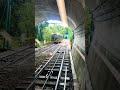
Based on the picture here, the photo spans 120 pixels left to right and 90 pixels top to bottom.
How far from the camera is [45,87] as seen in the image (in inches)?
367

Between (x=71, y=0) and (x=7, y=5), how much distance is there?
15562 mm

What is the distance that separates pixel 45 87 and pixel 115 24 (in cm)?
609

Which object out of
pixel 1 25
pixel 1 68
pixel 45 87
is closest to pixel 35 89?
pixel 45 87

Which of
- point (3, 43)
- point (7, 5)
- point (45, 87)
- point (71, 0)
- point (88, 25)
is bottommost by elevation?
point (45, 87)

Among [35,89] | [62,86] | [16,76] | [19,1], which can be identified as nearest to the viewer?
[35,89]

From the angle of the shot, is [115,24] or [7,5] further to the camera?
[7,5]

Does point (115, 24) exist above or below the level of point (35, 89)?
above

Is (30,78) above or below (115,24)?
below

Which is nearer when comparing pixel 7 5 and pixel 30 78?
pixel 30 78

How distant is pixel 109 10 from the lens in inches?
177

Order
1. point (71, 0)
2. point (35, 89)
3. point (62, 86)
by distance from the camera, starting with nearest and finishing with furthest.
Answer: point (35, 89)
point (62, 86)
point (71, 0)

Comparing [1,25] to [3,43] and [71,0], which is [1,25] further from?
[71,0]

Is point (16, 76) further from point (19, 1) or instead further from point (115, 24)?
point (19, 1)

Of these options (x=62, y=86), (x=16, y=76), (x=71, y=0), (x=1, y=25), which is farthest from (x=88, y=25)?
(x=1, y=25)
